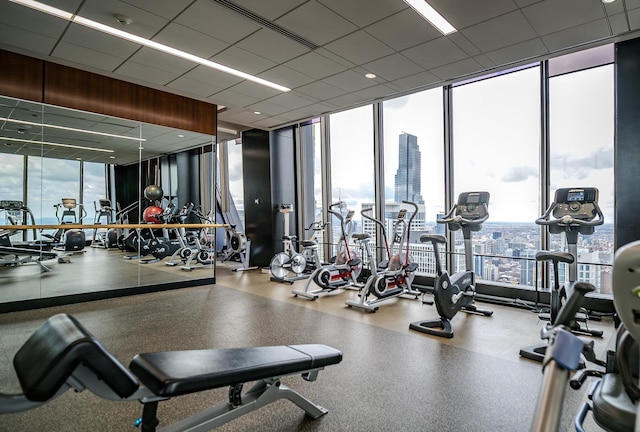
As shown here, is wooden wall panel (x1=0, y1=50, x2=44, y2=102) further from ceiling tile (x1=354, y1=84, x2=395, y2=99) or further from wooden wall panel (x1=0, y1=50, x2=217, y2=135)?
ceiling tile (x1=354, y1=84, x2=395, y2=99)

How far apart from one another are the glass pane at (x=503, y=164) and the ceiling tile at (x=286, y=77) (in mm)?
2424

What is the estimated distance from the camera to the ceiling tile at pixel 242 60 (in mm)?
4328

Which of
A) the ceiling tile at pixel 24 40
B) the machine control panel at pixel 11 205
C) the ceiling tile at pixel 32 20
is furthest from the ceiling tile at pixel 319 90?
the machine control panel at pixel 11 205

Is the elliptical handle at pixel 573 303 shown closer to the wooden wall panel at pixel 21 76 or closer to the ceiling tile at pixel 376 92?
the ceiling tile at pixel 376 92

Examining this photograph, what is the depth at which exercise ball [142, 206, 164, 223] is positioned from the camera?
19.9ft

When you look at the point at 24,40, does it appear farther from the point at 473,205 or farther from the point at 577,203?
the point at 577,203

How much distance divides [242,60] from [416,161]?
10.7 ft

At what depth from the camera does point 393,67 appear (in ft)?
15.8

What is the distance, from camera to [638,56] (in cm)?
385

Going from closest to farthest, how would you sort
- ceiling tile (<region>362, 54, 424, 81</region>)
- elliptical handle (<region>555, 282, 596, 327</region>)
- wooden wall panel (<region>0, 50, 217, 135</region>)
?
elliptical handle (<region>555, 282, 596, 327</region>), wooden wall panel (<region>0, 50, 217, 135</region>), ceiling tile (<region>362, 54, 424, 81</region>)

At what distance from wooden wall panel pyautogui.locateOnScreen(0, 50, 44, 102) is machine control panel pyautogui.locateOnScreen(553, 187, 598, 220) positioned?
637 centimetres

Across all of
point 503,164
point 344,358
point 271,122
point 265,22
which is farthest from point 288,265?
point 265,22

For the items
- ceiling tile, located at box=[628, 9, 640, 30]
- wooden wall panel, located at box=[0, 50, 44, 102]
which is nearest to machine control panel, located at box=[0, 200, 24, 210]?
wooden wall panel, located at box=[0, 50, 44, 102]

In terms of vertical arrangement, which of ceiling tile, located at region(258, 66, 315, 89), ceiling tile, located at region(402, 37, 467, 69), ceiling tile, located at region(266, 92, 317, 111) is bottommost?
ceiling tile, located at region(402, 37, 467, 69)
